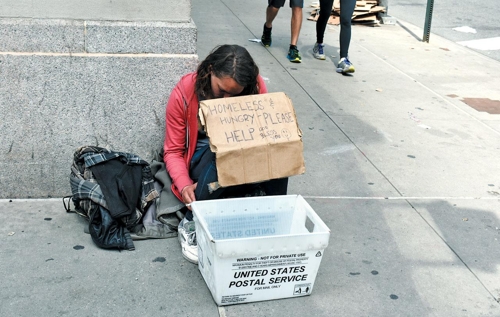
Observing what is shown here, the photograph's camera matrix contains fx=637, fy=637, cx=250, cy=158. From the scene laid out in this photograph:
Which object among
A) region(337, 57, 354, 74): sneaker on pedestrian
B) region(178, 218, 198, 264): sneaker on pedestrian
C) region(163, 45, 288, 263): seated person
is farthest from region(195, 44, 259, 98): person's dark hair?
region(337, 57, 354, 74): sneaker on pedestrian

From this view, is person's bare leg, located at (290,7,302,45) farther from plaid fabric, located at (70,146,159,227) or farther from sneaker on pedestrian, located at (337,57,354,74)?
plaid fabric, located at (70,146,159,227)

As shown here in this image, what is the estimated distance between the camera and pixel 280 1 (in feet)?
22.8

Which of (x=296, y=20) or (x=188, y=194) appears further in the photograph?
(x=296, y=20)

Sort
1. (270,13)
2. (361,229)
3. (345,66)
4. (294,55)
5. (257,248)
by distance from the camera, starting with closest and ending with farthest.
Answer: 1. (257,248)
2. (361,229)
3. (345,66)
4. (294,55)
5. (270,13)

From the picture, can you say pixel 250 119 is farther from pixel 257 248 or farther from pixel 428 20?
pixel 428 20

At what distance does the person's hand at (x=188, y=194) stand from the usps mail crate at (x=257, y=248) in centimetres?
21

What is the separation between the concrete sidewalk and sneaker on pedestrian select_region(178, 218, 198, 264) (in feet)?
0.17

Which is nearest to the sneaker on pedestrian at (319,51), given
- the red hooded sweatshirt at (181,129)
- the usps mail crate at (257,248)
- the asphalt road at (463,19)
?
the asphalt road at (463,19)

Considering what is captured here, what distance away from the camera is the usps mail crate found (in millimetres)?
2660

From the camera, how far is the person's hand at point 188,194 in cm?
317

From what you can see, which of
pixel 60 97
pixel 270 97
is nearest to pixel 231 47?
pixel 270 97

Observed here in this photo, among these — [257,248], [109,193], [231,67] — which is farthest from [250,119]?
[109,193]

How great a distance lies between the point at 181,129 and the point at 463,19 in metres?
8.76

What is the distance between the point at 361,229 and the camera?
3617 millimetres
